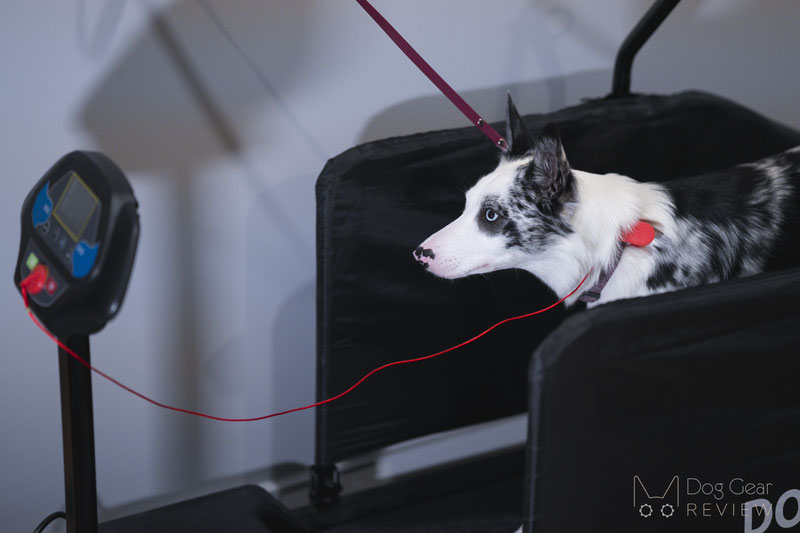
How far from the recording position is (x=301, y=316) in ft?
6.91

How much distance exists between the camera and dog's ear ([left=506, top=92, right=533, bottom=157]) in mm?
1615

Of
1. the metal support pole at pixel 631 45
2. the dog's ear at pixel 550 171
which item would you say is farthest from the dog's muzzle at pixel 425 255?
the metal support pole at pixel 631 45

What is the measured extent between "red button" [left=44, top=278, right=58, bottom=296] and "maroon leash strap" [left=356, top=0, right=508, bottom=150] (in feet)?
2.58

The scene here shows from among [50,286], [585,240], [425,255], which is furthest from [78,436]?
[585,240]

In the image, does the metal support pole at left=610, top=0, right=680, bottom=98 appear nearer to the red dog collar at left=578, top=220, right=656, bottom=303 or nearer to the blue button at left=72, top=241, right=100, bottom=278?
the red dog collar at left=578, top=220, right=656, bottom=303

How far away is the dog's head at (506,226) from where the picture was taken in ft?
5.08

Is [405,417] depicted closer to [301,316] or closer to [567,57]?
[301,316]

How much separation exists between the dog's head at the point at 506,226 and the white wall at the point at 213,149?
52cm

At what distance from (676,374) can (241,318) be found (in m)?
1.08

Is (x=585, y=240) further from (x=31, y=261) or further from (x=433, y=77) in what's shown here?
(x=31, y=261)

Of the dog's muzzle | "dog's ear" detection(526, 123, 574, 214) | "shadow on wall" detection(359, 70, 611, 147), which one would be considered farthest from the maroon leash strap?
"shadow on wall" detection(359, 70, 611, 147)

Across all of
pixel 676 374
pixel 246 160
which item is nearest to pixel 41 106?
pixel 246 160

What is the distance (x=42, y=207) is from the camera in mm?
1161

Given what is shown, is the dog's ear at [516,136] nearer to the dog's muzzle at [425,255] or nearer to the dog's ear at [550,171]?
the dog's ear at [550,171]
